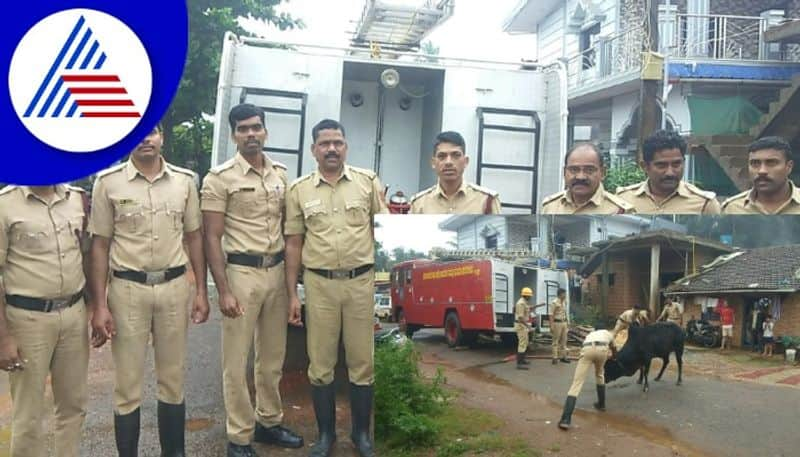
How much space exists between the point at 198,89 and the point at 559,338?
5.39 m

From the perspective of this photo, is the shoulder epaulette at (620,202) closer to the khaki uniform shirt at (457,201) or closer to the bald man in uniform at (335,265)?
the khaki uniform shirt at (457,201)

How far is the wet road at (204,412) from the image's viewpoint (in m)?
3.26

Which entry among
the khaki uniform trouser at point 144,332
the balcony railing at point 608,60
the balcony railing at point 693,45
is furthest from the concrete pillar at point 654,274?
the balcony railing at point 608,60

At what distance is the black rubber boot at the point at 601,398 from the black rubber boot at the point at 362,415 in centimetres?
100

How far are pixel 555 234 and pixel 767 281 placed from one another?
0.67m

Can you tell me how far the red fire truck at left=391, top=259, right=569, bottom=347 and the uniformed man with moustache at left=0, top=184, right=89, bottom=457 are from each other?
1.26 m

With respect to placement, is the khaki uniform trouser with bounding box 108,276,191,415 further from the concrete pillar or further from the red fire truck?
the concrete pillar

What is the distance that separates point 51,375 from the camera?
2.70 metres

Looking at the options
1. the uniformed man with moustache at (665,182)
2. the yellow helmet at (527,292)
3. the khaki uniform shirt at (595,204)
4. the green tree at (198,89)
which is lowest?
the yellow helmet at (527,292)

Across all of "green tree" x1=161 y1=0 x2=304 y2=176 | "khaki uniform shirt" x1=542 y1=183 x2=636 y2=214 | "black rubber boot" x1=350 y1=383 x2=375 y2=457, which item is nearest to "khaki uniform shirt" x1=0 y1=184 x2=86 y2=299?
"black rubber boot" x1=350 y1=383 x2=375 y2=457

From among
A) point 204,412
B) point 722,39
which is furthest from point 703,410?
point 722,39

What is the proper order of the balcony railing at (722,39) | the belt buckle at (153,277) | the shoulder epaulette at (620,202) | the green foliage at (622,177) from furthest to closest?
the balcony railing at (722,39) → the green foliage at (622,177) → the belt buckle at (153,277) → the shoulder epaulette at (620,202)

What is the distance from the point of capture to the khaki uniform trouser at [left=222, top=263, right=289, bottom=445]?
3.02m

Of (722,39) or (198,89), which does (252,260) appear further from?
(722,39)
